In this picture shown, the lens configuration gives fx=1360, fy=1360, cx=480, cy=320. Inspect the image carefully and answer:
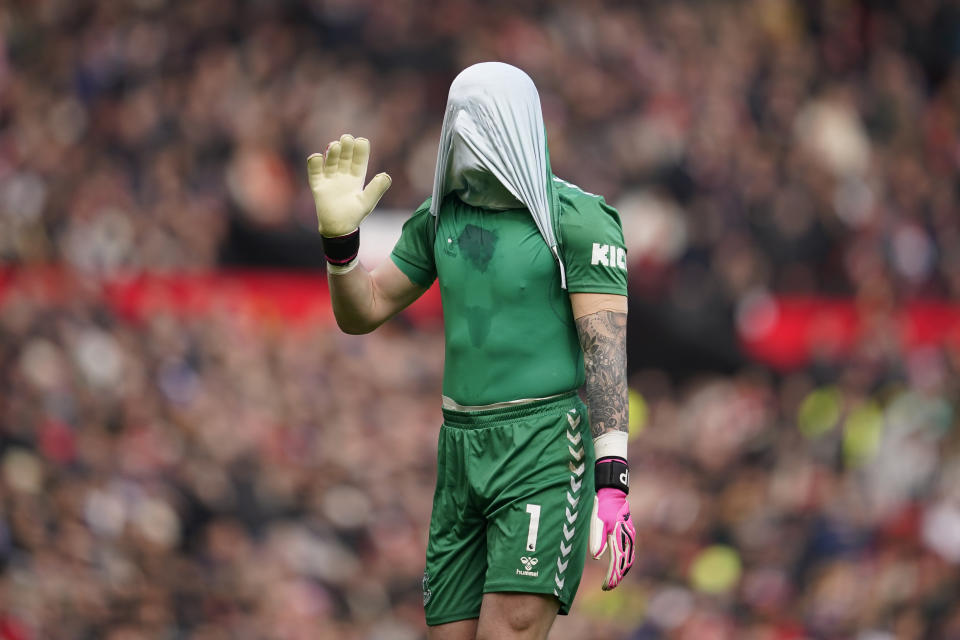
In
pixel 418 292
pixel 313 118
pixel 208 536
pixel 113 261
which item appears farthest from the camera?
pixel 313 118

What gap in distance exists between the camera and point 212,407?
1088cm

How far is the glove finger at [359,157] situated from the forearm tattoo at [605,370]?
2.73 feet

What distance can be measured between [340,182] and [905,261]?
33.3 feet

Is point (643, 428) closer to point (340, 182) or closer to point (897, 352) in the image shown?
point (897, 352)

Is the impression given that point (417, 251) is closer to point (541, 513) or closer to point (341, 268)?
point (341, 268)

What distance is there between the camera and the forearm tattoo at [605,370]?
4039 mm

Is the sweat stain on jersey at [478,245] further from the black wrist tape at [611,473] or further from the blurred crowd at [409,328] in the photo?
the blurred crowd at [409,328]

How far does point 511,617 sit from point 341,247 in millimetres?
1236

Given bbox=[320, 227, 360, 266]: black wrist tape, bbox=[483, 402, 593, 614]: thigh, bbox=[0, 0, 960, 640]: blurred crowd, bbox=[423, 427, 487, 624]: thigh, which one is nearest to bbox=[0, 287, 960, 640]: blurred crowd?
bbox=[0, 0, 960, 640]: blurred crowd

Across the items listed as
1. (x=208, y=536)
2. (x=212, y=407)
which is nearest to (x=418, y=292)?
(x=208, y=536)

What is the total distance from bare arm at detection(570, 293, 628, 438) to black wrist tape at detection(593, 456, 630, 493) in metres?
0.10

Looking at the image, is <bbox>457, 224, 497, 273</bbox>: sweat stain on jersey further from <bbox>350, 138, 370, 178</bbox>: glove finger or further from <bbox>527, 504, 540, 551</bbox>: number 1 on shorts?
<bbox>527, 504, 540, 551</bbox>: number 1 on shorts

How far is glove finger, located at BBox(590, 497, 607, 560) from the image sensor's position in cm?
386

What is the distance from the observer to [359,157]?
4.26 m
